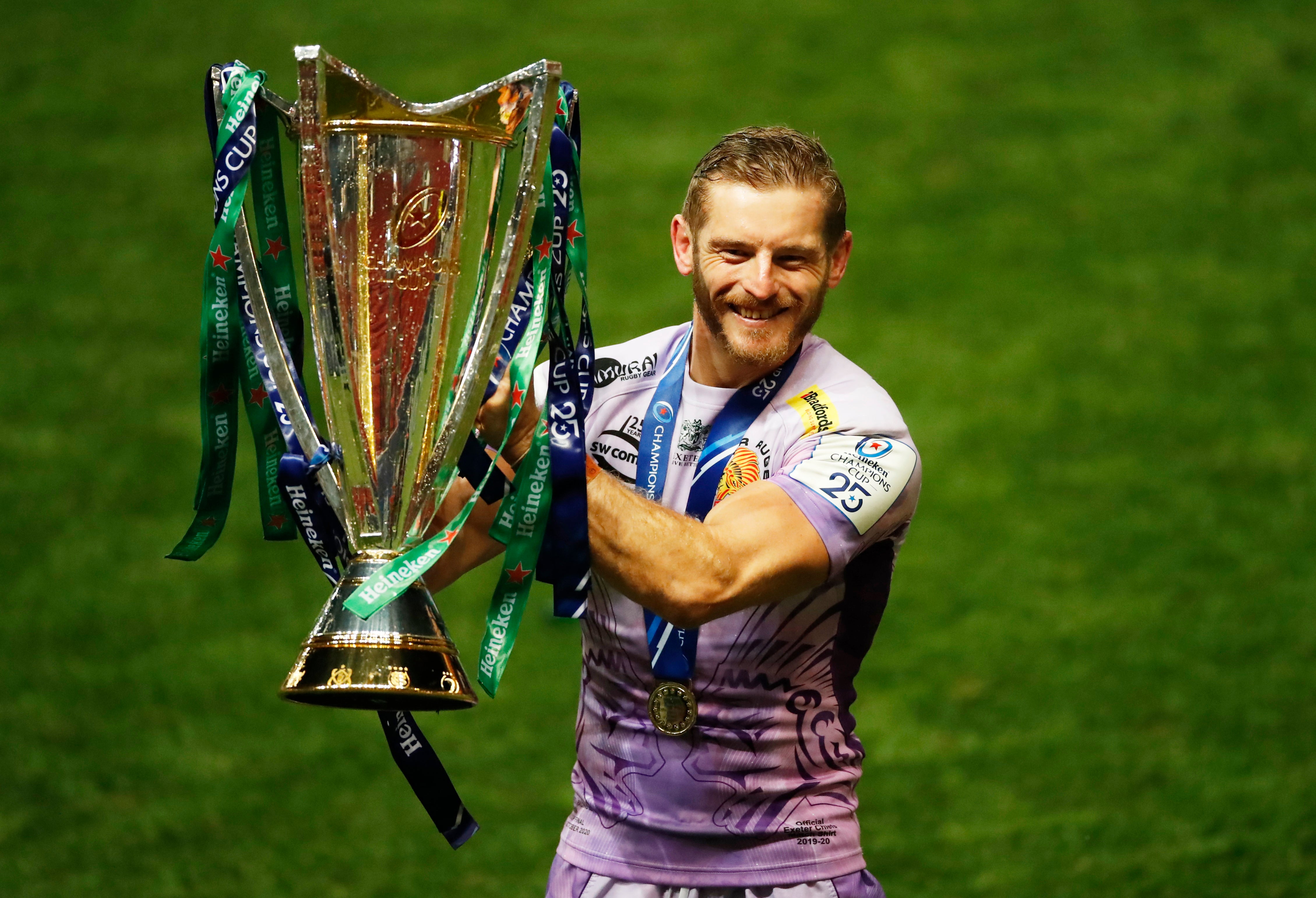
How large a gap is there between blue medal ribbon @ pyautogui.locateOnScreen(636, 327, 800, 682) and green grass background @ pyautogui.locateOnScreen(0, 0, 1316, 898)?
355 centimetres

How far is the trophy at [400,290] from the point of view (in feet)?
7.73

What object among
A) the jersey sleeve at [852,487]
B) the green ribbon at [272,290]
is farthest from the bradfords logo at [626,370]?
the green ribbon at [272,290]

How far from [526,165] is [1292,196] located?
925 cm

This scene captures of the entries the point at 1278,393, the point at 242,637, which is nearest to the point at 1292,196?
the point at 1278,393

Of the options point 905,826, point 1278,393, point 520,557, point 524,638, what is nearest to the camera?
point 520,557

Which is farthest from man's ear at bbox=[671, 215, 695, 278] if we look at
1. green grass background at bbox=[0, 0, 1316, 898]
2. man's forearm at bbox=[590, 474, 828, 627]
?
green grass background at bbox=[0, 0, 1316, 898]

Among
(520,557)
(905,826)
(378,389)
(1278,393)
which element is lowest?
(905,826)

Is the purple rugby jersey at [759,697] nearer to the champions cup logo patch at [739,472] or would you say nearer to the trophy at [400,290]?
the champions cup logo patch at [739,472]

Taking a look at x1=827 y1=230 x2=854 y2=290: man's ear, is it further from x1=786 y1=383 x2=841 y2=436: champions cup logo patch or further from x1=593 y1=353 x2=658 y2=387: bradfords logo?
x1=593 y1=353 x2=658 y2=387: bradfords logo

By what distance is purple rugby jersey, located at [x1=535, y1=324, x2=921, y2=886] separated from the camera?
2631 millimetres

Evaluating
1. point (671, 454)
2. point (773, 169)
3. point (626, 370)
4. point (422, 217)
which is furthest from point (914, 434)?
point (422, 217)

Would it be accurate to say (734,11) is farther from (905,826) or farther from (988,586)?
(905,826)

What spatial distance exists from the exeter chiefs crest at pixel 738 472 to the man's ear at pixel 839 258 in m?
0.30

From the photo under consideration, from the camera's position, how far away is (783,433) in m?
2.66
